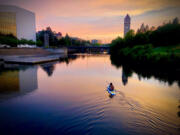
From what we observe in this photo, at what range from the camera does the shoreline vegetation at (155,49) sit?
29453 mm

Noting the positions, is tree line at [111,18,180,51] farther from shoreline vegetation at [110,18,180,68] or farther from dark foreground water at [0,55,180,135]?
dark foreground water at [0,55,180,135]

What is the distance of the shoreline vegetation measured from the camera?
96.6ft

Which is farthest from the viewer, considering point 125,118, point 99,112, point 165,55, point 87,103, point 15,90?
point 165,55

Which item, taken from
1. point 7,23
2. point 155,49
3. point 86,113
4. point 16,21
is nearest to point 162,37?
point 155,49

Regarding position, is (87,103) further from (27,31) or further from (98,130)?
(27,31)

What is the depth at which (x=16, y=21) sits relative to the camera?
6381cm

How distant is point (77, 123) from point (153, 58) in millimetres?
31551

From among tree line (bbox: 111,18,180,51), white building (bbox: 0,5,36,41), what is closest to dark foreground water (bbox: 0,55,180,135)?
tree line (bbox: 111,18,180,51)

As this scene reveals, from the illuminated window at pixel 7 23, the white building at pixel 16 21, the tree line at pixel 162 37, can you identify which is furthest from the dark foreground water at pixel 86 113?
the white building at pixel 16 21

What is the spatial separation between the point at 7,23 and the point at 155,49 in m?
69.5

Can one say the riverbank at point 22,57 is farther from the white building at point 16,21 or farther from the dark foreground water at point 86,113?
the dark foreground water at point 86,113

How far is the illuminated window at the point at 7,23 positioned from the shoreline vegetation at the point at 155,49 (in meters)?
53.1

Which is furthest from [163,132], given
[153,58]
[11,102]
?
[153,58]

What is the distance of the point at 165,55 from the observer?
29734 millimetres
